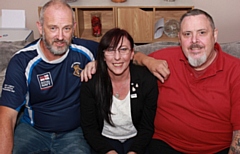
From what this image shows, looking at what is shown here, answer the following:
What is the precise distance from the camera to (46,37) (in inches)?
71.5

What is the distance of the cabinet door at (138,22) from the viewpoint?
10.3 ft

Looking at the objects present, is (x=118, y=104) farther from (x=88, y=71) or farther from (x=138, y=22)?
Answer: (x=138, y=22)

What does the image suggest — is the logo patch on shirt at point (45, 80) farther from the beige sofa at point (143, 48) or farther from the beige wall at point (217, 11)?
the beige wall at point (217, 11)

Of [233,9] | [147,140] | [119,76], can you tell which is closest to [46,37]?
[119,76]

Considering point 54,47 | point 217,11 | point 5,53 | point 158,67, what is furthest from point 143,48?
point 217,11

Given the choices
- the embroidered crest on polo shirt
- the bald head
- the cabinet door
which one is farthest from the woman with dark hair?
the cabinet door

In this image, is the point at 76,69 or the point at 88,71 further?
the point at 76,69

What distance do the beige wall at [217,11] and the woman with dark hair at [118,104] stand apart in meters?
1.96

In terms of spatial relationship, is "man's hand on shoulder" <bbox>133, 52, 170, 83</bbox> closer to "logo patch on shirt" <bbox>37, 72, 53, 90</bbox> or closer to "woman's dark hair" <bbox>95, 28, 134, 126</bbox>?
"woman's dark hair" <bbox>95, 28, 134, 126</bbox>

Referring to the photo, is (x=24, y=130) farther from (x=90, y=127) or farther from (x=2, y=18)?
(x=2, y=18)

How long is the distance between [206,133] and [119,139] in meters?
0.49

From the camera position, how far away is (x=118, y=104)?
5.98 ft

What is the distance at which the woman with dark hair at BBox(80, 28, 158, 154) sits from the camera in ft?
5.90

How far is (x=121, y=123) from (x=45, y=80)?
493 mm
